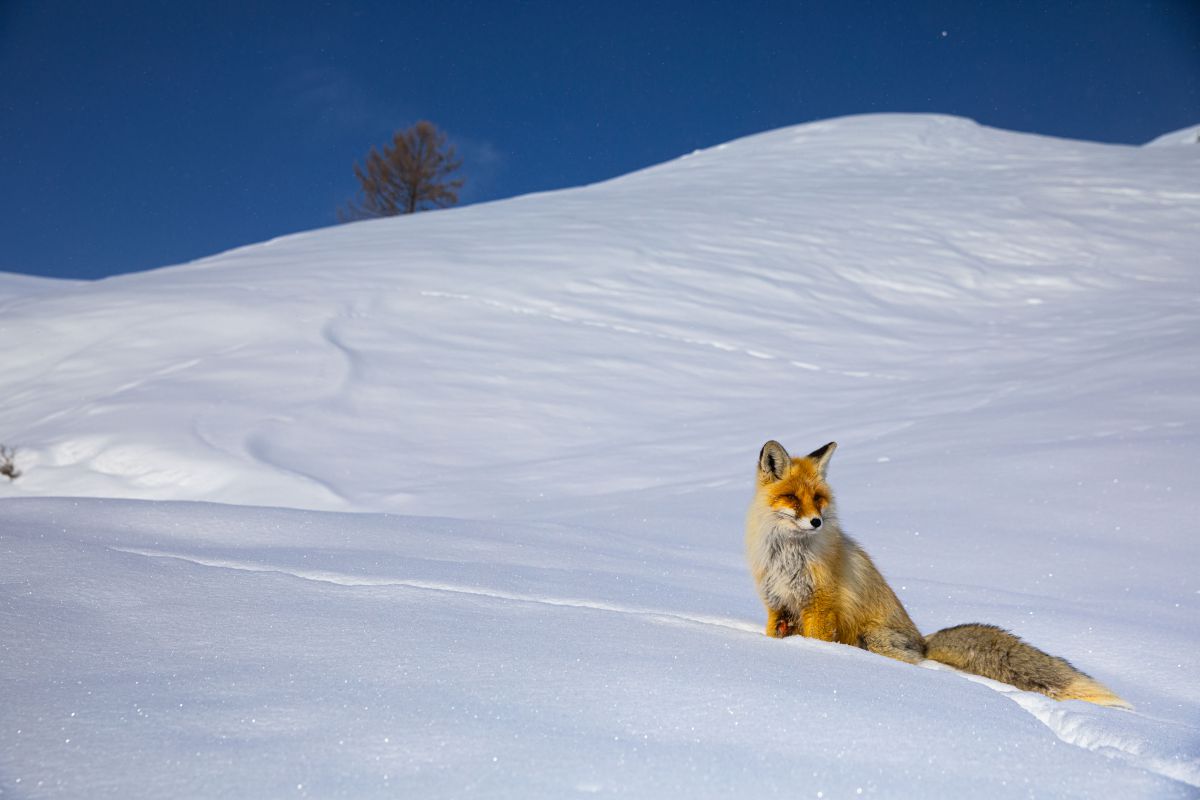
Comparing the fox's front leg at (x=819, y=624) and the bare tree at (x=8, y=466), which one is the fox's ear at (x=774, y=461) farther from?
the bare tree at (x=8, y=466)

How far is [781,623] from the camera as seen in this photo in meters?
2.97

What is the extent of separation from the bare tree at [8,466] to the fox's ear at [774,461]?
743 centimetres

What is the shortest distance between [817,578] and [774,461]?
1.34ft

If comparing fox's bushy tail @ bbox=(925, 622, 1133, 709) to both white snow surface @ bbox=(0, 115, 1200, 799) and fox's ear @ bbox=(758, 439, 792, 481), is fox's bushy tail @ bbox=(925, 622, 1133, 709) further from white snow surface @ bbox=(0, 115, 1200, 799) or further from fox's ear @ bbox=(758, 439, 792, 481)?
fox's ear @ bbox=(758, 439, 792, 481)

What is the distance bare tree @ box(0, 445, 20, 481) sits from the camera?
7875 mm

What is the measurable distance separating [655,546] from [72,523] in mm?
2770

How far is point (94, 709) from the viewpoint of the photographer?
69.5 inches

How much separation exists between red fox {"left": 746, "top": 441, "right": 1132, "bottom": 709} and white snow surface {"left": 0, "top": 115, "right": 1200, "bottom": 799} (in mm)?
188

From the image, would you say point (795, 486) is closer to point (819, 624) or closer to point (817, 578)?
point (817, 578)

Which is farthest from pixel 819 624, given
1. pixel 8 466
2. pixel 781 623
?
pixel 8 466

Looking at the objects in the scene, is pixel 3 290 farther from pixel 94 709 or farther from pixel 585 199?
pixel 94 709

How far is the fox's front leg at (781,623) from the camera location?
2947mm

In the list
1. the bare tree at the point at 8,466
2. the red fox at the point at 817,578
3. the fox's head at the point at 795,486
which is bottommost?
the bare tree at the point at 8,466

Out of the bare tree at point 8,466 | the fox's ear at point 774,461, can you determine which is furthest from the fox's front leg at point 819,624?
the bare tree at point 8,466
